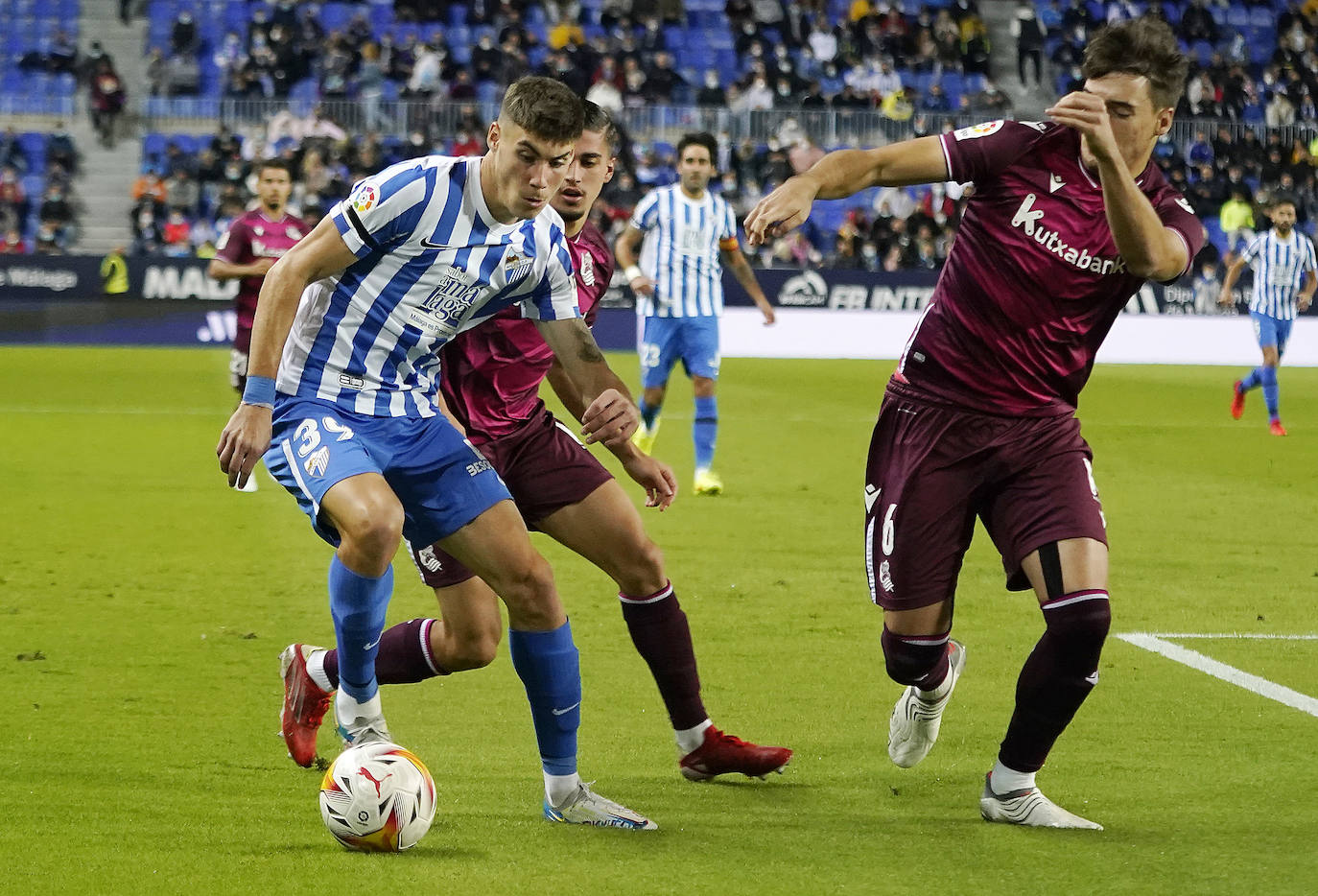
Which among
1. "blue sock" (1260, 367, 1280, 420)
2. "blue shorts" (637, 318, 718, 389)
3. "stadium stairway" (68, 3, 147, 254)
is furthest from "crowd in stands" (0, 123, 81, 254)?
"blue sock" (1260, 367, 1280, 420)

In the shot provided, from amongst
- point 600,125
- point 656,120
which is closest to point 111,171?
point 656,120

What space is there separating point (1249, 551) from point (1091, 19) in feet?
84.8

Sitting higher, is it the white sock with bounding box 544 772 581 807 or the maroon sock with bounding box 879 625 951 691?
the maroon sock with bounding box 879 625 951 691

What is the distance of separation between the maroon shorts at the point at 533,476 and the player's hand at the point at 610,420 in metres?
0.44

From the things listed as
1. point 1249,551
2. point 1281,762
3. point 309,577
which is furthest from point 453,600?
point 1249,551

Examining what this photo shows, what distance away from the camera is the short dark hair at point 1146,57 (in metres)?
4.46

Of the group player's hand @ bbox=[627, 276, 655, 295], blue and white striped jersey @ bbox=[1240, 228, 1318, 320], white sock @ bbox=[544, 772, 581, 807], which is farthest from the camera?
blue and white striped jersey @ bbox=[1240, 228, 1318, 320]

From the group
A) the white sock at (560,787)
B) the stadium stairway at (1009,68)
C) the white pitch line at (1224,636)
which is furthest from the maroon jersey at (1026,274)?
the stadium stairway at (1009,68)

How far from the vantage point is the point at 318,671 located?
206 inches

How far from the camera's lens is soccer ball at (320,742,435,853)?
14.1 ft

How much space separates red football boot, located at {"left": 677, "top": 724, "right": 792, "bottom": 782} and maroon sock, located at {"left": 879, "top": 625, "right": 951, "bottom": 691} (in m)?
0.42

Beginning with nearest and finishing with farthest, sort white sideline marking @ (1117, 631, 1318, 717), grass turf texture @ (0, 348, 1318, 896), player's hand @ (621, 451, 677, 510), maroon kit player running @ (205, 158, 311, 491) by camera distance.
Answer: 1. grass turf texture @ (0, 348, 1318, 896)
2. player's hand @ (621, 451, 677, 510)
3. white sideline marking @ (1117, 631, 1318, 717)
4. maroon kit player running @ (205, 158, 311, 491)

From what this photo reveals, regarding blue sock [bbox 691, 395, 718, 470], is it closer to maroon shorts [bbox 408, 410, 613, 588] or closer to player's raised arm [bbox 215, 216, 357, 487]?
maroon shorts [bbox 408, 410, 613, 588]

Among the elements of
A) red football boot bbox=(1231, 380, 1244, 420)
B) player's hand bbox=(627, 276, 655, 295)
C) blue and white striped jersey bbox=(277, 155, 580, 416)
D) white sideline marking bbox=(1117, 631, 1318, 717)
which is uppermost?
blue and white striped jersey bbox=(277, 155, 580, 416)
